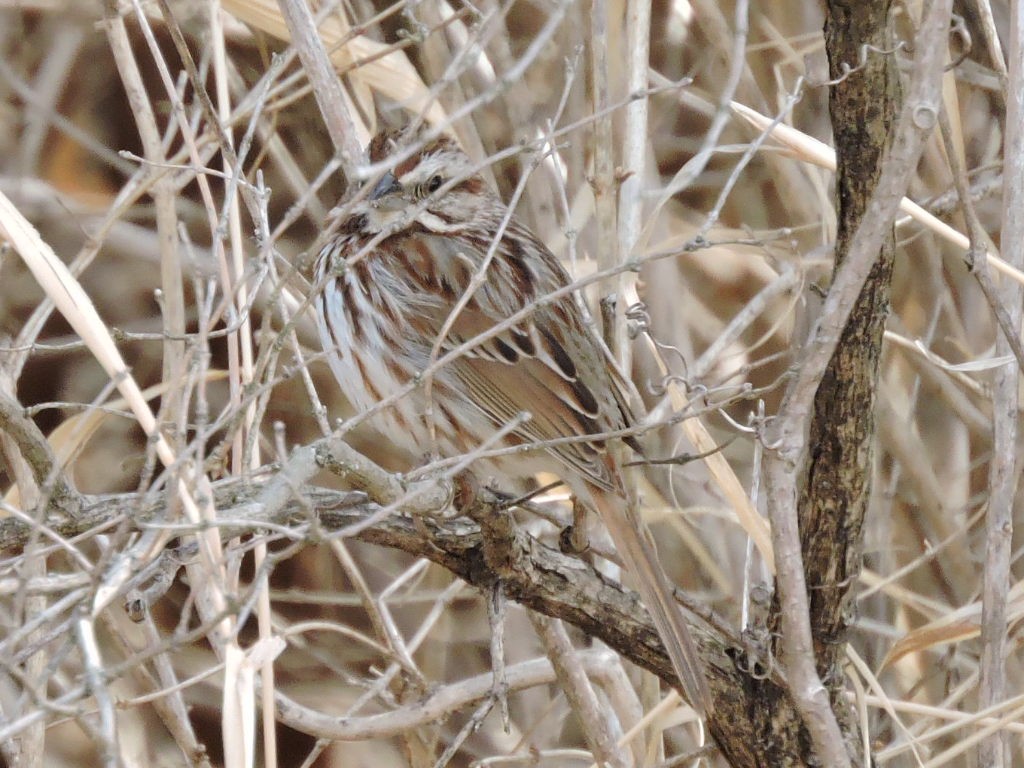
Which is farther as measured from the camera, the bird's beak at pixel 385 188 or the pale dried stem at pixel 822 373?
the bird's beak at pixel 385 188

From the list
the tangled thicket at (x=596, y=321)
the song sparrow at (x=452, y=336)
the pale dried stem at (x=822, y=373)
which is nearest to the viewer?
the pale dried stem at (x=822, y=373)

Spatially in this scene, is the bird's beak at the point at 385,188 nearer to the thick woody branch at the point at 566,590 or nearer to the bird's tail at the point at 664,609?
the thick woody branch at the point at 566,590

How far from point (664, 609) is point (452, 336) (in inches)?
26.8


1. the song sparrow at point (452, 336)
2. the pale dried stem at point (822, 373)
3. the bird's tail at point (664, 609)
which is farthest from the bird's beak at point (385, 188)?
the pale dried stem at point (822, 373)

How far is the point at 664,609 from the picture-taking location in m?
2.04

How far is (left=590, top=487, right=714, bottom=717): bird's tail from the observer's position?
6.56 feet

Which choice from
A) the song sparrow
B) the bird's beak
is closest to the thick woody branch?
the song sparrow

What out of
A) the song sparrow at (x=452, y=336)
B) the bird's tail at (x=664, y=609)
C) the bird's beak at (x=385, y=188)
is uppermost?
the bird's beak at (x=385, y=188)

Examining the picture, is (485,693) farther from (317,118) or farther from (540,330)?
(317,118)

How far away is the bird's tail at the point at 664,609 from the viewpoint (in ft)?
6.56

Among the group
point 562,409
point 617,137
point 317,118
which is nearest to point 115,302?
point 317,118

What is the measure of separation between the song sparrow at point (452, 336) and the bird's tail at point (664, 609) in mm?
226

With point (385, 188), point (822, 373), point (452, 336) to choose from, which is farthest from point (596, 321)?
point (822, 373)

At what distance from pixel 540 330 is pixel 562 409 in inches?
6.3
